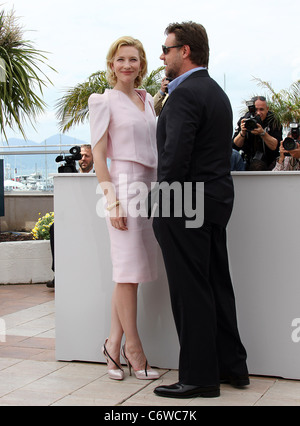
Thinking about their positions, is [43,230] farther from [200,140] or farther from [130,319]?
[200,140]

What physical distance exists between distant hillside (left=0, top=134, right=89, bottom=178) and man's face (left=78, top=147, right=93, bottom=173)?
4.83 meters

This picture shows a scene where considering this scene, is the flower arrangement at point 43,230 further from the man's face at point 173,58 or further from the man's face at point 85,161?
the man's face at point 173,58

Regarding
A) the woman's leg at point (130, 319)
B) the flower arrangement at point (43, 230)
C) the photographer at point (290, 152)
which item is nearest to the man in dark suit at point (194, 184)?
the woman's leg at point (130, 319)

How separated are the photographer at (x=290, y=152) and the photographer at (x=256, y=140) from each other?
0.14 meters

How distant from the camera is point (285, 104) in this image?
784 cm

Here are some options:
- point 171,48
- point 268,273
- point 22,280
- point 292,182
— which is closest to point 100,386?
point 268,273

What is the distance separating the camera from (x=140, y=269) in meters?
3.74

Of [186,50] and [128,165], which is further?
[128,165]

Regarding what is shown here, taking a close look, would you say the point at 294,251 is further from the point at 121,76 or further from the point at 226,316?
the point at 121,76

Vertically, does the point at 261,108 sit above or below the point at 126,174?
above

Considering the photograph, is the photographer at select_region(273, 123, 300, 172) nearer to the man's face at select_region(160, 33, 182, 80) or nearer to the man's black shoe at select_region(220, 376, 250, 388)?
the man's face at select_region(160, 33, 182, 80)

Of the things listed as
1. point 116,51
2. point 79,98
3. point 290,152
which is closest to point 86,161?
point 290,152

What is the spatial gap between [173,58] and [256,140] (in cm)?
164

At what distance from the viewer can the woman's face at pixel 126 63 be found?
3740mm
